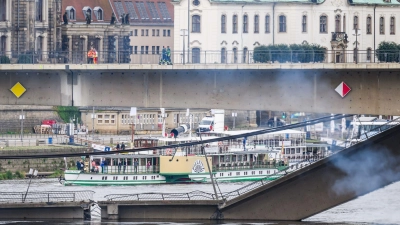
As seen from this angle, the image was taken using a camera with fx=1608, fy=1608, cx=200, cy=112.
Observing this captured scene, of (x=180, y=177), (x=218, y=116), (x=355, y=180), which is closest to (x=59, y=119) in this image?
(x=218, y=116)

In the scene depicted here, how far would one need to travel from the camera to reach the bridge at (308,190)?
63.4 m

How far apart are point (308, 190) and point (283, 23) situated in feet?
235

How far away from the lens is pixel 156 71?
61.2 m

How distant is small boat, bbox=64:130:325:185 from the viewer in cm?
9381

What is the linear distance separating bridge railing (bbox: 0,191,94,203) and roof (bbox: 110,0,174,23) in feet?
264

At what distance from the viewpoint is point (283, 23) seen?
5315 inches

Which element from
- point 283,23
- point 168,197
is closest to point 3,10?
point 283,23

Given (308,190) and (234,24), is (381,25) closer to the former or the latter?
(234,24)

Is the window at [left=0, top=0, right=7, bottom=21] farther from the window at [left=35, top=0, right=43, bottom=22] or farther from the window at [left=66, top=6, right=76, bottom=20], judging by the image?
the window at [left=66, top=6, right=76, bottom=20]

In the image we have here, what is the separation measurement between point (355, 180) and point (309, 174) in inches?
72.6

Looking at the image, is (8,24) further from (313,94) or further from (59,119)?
(313,94)

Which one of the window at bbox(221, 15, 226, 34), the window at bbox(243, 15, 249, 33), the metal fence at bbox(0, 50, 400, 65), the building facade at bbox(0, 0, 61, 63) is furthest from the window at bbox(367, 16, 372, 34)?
the building facade at bbox(0, 0, 61, 63)

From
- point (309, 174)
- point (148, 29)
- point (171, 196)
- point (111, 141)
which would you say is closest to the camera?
point (309, 174)

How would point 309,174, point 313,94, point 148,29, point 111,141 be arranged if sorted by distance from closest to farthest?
point 313,94
point 309,174
point 111,141
point 148,29
